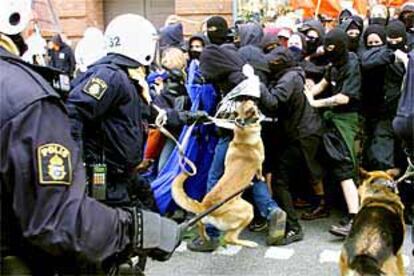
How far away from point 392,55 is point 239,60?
4.53 feet

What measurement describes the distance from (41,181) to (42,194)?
1.3 inches

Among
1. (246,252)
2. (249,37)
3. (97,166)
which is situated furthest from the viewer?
(249,37)

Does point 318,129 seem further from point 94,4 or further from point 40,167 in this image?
point 94,4

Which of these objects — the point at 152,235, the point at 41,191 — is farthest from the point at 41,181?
the point at 152,235

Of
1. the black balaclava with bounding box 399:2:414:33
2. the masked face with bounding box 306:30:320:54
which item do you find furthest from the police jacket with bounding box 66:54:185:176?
the black balaclava with bounding box 399:2:414:33

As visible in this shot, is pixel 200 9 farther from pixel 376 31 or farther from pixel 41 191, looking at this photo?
pixel 41 191

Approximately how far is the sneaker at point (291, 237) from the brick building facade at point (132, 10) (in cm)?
679

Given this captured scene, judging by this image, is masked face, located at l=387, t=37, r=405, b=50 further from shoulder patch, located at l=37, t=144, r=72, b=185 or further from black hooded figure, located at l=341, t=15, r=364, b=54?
shoulder patch, located at l=37, t=144, r=72, b=185

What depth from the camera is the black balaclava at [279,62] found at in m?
5.99

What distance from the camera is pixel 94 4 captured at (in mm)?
13344

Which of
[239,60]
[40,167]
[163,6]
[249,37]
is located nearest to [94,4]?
[163,6]

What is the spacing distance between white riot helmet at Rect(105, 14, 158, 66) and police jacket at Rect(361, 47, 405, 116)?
268cm

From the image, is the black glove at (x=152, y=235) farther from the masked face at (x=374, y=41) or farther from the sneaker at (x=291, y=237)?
the masked face at (x=374, y=41)

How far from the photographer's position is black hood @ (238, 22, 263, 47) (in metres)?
6.64
